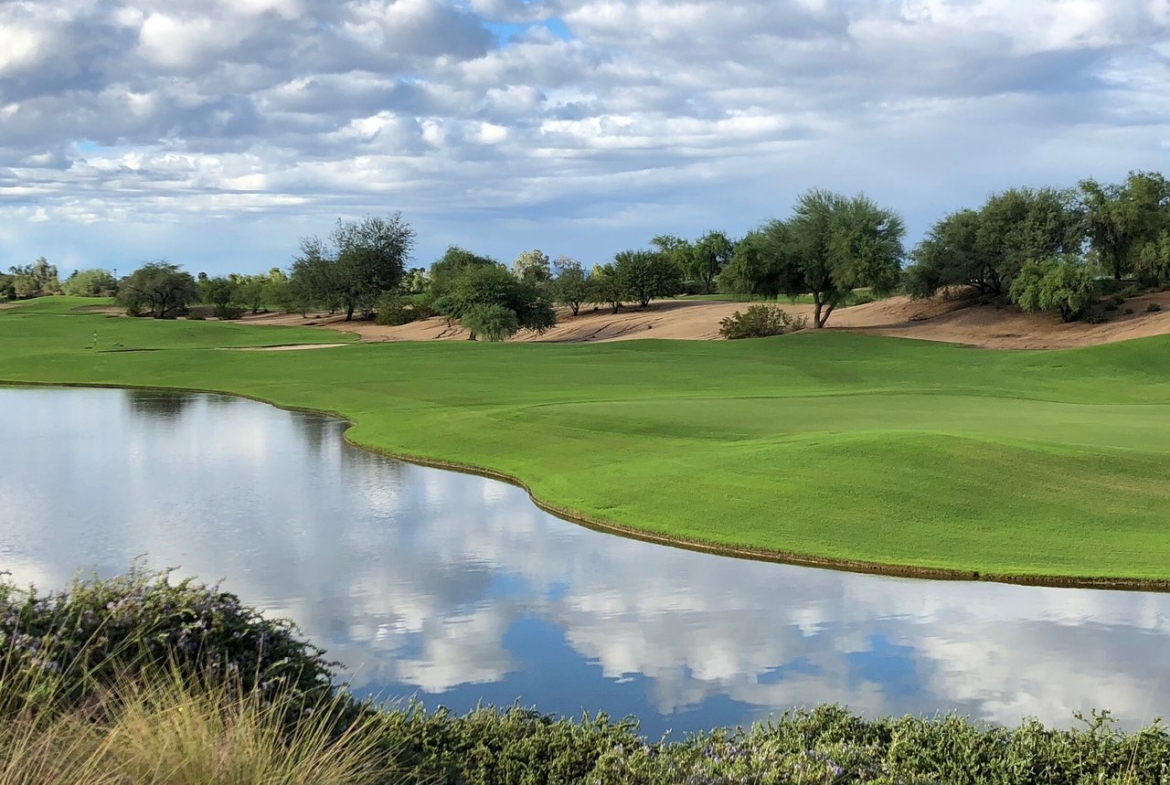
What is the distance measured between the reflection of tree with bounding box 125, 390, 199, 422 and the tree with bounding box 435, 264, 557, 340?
22.8 m

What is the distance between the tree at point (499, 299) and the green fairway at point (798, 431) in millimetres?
12756

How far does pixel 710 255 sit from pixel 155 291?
50.3 m

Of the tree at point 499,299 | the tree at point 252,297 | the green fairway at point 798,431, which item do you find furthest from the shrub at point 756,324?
the tree at point 252,297

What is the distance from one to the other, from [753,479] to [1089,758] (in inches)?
445

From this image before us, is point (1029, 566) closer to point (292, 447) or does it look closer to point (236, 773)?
point (236, 773)

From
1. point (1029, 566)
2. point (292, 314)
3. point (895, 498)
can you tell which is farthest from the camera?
point (292, 314)

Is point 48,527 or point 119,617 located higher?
point 119,617

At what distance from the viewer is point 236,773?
18.0 feet

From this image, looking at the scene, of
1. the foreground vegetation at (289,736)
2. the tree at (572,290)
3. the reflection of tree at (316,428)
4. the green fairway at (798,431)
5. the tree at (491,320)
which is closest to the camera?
the foreground vegetation at (289,736)

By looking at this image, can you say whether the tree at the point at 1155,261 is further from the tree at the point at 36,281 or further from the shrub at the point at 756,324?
the tree at the point at 36,281

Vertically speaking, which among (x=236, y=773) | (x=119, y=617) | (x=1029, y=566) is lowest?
(x=1029, y=566)

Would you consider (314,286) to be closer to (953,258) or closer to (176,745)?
(953,258)

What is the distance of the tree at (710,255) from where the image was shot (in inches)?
4331

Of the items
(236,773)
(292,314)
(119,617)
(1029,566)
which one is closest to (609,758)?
(236,773)
